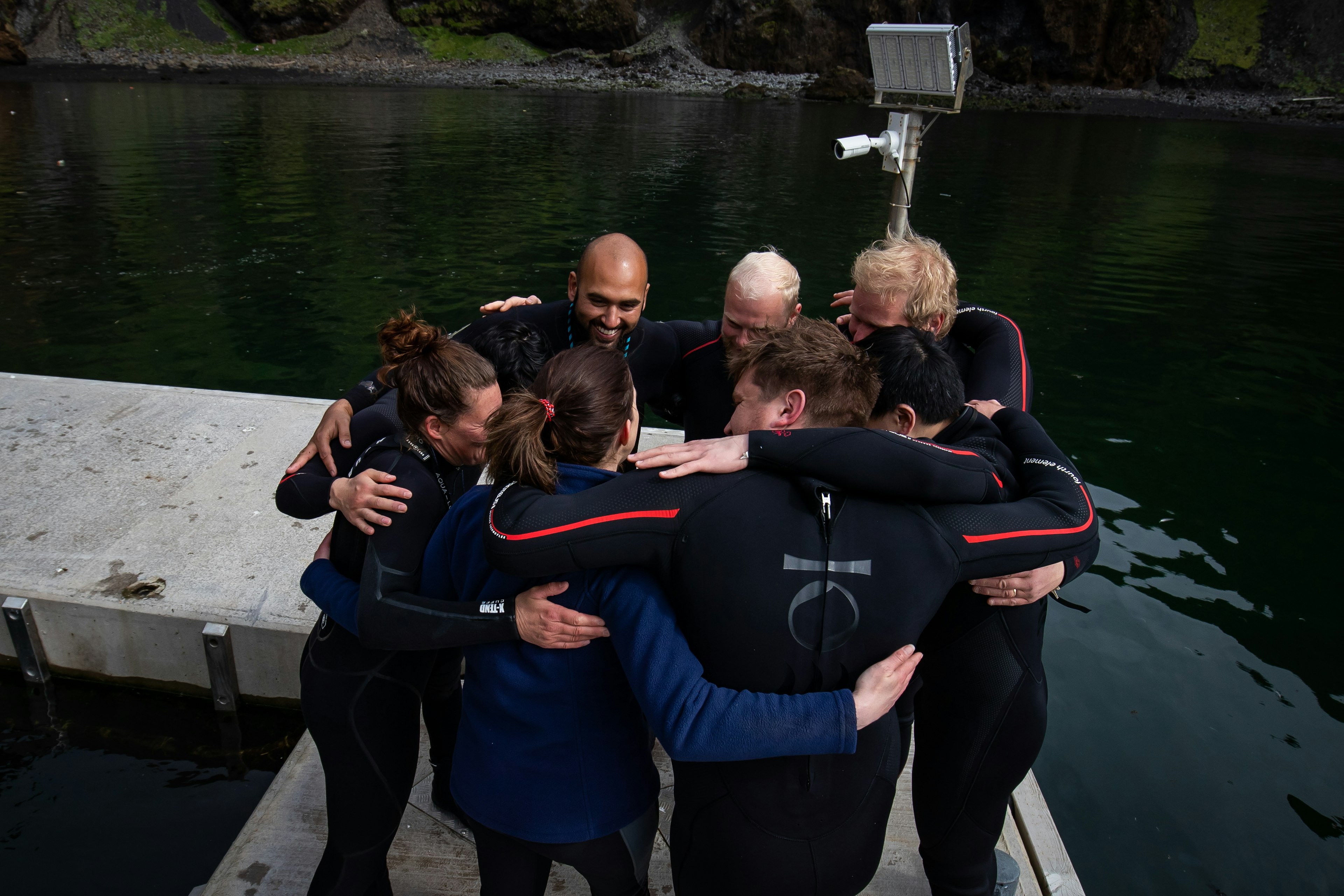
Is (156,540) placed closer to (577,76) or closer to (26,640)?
(26,640)

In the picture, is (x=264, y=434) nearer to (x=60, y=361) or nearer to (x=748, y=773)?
(x=748, y=773)

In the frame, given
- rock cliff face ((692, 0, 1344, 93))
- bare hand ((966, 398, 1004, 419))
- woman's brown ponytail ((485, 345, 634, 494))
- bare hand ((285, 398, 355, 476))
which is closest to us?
woman's brown ponytail ((485, 345, 634, 494))

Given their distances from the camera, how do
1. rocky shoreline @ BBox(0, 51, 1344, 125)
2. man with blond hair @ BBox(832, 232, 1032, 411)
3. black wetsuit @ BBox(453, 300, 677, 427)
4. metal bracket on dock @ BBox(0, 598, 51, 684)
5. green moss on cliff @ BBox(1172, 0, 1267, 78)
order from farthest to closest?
green moss on cliff @ BBox(1172, 0, 1267, 78)
rocky shoreline @ BBox(0, 51, 1344, 125)
metal bracket on dock @ BBox(0, 598, 51, 684)
black wetsuit @ BBox(453, 300, 677, 427)
man with blond hair @ BBox(832, 232, 1032, 411)

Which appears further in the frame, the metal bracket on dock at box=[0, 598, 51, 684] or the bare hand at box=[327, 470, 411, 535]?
the metal bracket on dock at box=[0, 598, 51, 684]

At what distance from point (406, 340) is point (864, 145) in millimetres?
3481

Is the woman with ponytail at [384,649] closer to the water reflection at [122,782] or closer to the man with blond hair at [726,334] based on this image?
the man with blond hair at [726,334]

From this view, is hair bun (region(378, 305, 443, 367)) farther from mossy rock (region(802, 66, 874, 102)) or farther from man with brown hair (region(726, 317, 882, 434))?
mossy rock (region(802, 66, 874, 102))

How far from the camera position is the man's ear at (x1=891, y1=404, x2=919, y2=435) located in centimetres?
212

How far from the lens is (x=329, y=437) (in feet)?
8.77

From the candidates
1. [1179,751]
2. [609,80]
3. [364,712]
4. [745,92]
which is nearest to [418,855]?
[364,712]

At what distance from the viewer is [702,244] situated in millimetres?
15422

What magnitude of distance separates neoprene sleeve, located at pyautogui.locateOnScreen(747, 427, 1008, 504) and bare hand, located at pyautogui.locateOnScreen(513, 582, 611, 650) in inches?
18.0

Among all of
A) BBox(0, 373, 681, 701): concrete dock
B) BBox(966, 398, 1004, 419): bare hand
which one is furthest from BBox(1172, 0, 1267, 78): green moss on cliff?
BBox(966, 398, 1004, 419): bare hand

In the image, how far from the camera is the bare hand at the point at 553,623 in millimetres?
1695
